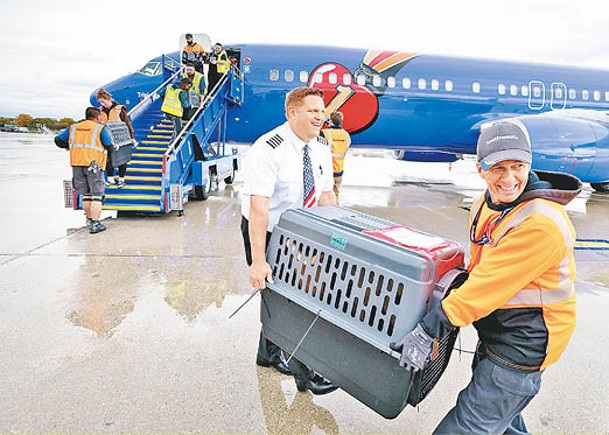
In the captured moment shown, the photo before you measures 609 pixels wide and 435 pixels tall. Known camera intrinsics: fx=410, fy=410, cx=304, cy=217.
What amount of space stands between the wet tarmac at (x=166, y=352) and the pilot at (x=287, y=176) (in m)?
0.44

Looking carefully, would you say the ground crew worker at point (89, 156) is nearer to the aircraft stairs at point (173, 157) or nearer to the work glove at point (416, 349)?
the aircraft stairs at point (173, 157)

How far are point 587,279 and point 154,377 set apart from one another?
14.9ft

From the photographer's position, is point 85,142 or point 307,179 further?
point 85,142

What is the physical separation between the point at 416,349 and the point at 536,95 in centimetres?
1168

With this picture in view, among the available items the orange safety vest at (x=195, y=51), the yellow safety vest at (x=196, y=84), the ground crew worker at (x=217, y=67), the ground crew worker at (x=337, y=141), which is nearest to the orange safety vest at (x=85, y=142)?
the yellow safety vest at (x=196, y=84)

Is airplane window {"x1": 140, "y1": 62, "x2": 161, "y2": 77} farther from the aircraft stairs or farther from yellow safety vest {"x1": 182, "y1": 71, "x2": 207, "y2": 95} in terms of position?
yellow safety vest {"x1": 182, "y1": 71, "x2": 207, "y2": 95}

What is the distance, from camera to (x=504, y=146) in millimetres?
1446

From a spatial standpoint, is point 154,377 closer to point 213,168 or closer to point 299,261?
point 299,261

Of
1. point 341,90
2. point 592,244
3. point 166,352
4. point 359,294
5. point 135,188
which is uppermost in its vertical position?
point 341,90

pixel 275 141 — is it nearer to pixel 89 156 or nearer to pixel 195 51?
pixel 89 156

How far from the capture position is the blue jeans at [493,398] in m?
1.49

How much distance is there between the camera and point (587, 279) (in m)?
4.55

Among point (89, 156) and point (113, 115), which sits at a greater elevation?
point (113, 115)

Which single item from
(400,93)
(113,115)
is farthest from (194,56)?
(400,93)
